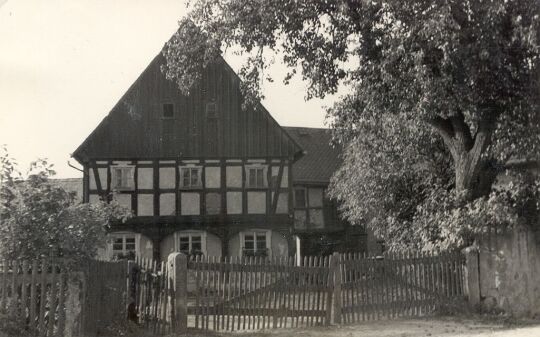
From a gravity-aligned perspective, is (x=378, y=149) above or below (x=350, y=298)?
above

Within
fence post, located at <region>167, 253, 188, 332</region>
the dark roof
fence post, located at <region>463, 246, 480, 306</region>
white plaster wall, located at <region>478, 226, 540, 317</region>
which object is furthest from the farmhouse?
fence post, located at <region>167, 253, 188, 332</region>

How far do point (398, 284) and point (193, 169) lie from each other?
13.4 m

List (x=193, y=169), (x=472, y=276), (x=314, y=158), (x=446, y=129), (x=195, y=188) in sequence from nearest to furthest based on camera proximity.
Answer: (x=472, y=276)
(x=446, y=129)
(x=195, y=188)
(x=193, y=169)
(x=314, y=158)

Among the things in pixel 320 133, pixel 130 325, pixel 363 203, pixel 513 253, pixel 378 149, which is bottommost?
pixel 130 325

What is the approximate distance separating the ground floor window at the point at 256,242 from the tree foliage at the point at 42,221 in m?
14.3

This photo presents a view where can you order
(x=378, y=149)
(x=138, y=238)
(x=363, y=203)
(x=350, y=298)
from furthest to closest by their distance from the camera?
(x=138, y=238), (x=363, y=203), (x=378, y=149), (x=350, y=298)

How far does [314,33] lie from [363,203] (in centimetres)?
713

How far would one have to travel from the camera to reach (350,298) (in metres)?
12.3

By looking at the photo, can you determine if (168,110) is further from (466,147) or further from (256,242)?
(466,147)

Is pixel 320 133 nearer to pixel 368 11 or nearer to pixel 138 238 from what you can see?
pixel 138 238

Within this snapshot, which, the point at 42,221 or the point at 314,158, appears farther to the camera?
the point at 314,158

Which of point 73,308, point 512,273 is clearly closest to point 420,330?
point 512,273

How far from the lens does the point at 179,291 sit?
10.9 metres

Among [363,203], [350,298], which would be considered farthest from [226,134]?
[350,298]
